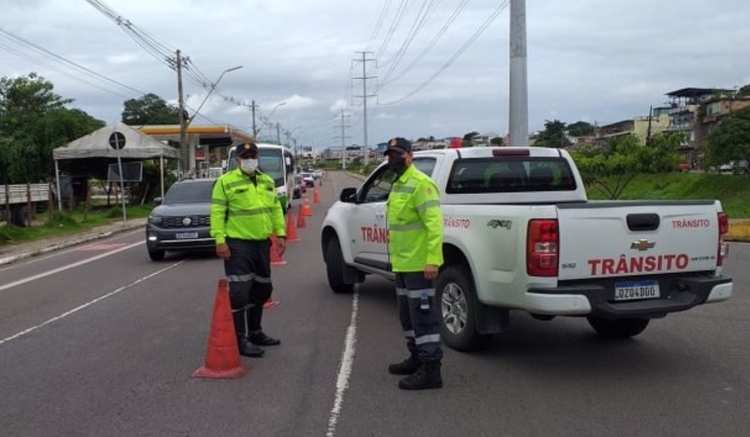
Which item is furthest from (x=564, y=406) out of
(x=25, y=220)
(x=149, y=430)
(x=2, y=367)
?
(x=25, y=220)

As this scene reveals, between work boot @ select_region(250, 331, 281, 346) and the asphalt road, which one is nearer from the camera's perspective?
the asphalt road

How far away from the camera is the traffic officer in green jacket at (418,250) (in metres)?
5.64

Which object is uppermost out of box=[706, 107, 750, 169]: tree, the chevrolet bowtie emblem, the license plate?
box=[706, 107, 750, 169]: tree

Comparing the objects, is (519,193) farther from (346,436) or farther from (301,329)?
(346,436)

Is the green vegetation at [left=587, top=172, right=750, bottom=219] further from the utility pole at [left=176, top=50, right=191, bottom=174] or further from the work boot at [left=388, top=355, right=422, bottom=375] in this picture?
the work boot at [left=388, top=355, right=422, bottom=375]

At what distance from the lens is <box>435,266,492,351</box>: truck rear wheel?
647cm

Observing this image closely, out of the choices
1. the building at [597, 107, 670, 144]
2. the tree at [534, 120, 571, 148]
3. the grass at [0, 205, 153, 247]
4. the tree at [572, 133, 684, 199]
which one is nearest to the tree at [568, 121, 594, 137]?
the building at [597, 107, 670, 144]

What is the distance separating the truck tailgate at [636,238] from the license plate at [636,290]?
89 mm

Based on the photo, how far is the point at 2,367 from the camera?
662cm

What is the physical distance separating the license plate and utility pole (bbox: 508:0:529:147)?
16.4m

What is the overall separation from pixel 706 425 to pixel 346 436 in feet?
7.58

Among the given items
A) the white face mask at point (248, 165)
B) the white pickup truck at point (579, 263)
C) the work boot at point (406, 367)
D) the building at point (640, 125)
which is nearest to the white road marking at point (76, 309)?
the white face mask at point (248, 165)

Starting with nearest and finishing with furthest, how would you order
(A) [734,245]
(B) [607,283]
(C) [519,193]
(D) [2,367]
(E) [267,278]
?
(B) [607,283]
(D) [2,367]
(E) [267,278]
(C) [519,193]
(A) [734,245]

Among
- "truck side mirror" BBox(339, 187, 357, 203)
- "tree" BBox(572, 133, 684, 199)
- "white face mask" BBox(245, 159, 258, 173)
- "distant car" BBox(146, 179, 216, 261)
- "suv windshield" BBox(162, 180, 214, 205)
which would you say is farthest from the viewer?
"tree" BBox(572, 133, 684, 199)
